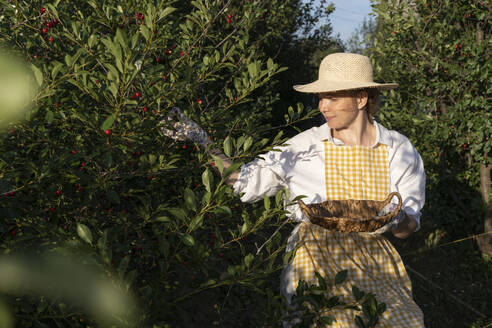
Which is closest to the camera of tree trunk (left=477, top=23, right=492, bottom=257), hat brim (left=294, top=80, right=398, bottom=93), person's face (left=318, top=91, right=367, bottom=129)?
hat brim (left=294, top=80, right=398, bottom=93)

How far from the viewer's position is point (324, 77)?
2520 mm

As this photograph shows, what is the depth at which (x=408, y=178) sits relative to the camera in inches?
98.3

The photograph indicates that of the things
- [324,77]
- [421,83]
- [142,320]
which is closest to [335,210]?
[324,77]

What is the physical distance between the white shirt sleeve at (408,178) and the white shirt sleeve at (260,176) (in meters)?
0.69

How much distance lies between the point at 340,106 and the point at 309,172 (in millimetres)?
437

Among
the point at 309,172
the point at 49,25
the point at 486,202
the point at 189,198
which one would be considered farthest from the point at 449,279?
the point at 49,25

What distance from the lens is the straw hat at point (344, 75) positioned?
2.36 metres

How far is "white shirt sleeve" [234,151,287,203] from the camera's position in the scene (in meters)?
2.38

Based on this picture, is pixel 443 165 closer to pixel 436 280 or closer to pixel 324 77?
pixel 436 280

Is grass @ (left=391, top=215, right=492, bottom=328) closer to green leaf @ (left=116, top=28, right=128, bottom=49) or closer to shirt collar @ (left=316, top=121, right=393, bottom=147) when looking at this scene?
shirt collar @ (left=316, top=121, right=393, bottom=147)

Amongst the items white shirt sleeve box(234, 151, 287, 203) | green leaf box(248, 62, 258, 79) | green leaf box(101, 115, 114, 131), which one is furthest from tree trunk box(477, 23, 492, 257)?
green leaf box(101, 115, 114, 131)

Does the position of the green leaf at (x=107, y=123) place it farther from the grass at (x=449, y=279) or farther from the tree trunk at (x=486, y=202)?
the tree trunk at (x=486, y=202)

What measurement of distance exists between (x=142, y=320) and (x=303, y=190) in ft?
4.86

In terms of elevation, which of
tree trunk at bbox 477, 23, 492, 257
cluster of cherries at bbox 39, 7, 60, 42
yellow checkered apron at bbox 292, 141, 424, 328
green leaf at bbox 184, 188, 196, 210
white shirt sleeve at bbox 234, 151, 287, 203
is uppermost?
cluster of cherries at bbox 39, 7, 60, 42
